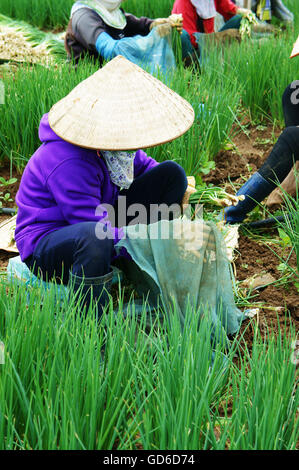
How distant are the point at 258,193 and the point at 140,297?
837 millimetres

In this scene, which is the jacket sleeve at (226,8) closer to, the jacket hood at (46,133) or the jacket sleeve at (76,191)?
the jacket hood at (46,133)

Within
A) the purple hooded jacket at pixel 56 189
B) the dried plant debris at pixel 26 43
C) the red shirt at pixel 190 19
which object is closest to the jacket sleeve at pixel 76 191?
the purple hooded jacket at pixel 56 189

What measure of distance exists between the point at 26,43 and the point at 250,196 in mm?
3854

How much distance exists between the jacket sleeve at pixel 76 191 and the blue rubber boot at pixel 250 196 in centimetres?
87

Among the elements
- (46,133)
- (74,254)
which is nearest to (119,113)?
(46,133)

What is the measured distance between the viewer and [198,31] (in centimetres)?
471

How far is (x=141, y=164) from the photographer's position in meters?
2.53

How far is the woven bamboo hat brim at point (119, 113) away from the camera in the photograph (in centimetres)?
194

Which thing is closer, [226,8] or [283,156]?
[283,156]

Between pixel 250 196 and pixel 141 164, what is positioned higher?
pixel 141 164

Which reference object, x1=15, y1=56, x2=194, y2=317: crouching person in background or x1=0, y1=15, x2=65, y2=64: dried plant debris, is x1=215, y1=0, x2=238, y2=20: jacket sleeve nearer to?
x1=0, y1=15, x2=65, y2=64: dried plant debris

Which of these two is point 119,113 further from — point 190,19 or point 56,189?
point 190,19

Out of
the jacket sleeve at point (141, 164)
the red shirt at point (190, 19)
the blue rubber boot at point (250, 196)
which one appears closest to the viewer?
the jacket sleeve at point (141, 164)
